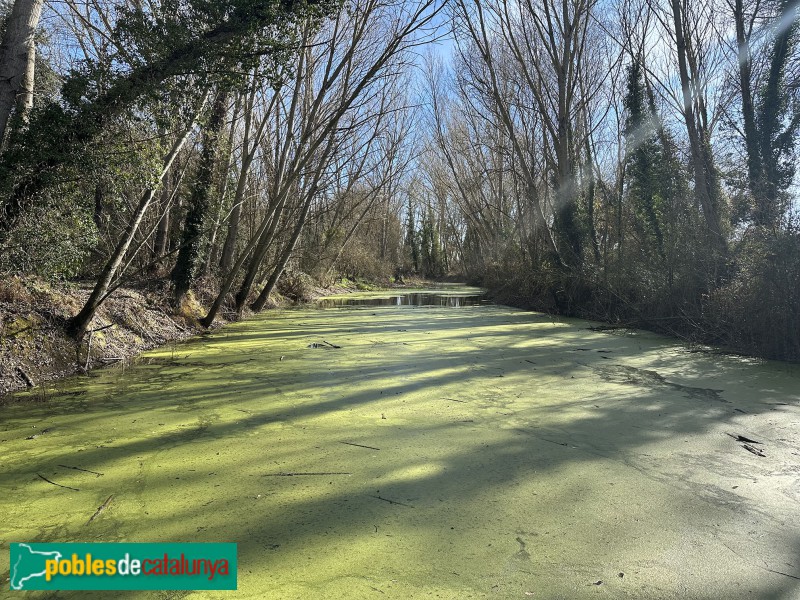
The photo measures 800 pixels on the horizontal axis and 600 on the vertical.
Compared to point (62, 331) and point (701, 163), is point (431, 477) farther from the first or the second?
point (701, 163)

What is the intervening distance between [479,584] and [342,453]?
1114 millimetres

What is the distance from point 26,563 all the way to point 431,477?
1.43m

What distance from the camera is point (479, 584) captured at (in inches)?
52.7

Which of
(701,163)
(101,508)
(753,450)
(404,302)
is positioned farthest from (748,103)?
(101,508)

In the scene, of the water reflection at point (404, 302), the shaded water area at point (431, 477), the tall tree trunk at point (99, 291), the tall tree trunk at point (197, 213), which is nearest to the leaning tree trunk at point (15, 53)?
the tall tree trunk at point (99, 291)

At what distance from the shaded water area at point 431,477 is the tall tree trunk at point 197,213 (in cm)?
301

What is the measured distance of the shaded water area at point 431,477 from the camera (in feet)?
4.64

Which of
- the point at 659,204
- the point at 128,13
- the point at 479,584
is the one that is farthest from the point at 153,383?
the point at 659,204

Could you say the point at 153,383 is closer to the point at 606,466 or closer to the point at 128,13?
the point at 128,13

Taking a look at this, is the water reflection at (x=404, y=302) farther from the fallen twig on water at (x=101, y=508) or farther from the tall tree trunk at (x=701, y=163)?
the fallen twig on water at (x=101, y=508)

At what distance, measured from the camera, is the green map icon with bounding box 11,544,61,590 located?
1342 millimetres

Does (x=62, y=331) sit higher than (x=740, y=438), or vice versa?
(x=62, y=331)

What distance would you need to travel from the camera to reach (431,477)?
2047 millimetres

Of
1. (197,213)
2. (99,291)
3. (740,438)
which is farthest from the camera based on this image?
(197,213)
